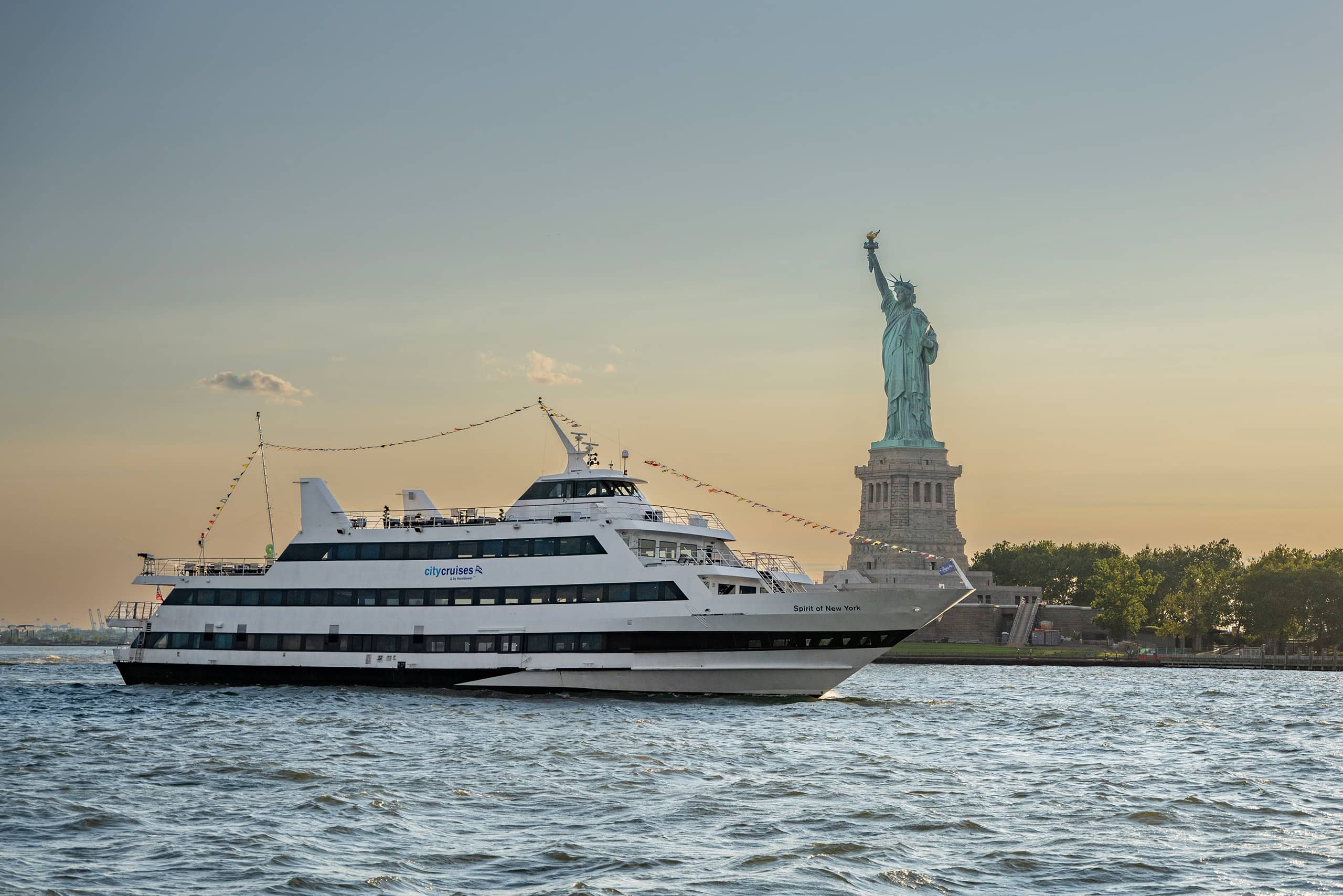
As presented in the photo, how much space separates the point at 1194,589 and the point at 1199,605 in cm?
447

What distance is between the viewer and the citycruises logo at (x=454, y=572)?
4775cm

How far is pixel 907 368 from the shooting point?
127 meters

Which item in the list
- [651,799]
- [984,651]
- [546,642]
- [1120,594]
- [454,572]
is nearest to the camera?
[651,799]

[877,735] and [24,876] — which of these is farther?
[877,735]

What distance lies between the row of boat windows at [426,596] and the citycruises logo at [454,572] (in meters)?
0.48

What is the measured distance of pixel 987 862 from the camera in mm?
19422

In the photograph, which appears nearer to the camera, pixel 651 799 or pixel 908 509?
pixel 651 799

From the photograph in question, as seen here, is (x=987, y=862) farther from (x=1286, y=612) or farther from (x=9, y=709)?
(x=1286, y=612)

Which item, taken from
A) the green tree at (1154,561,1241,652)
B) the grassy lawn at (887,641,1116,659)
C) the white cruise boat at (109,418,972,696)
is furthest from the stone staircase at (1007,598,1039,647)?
the white cruise boat at (109,418,972,696)

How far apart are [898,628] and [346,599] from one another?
20273mm

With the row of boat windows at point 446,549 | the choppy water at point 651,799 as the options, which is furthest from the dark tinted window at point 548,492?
the choppy water at point 651,799

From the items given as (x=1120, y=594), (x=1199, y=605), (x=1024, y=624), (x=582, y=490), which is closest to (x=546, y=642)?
(x=582, y=490)

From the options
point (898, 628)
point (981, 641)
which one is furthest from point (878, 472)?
point (898, 628)

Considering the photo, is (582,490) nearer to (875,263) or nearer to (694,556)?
(694,556)
